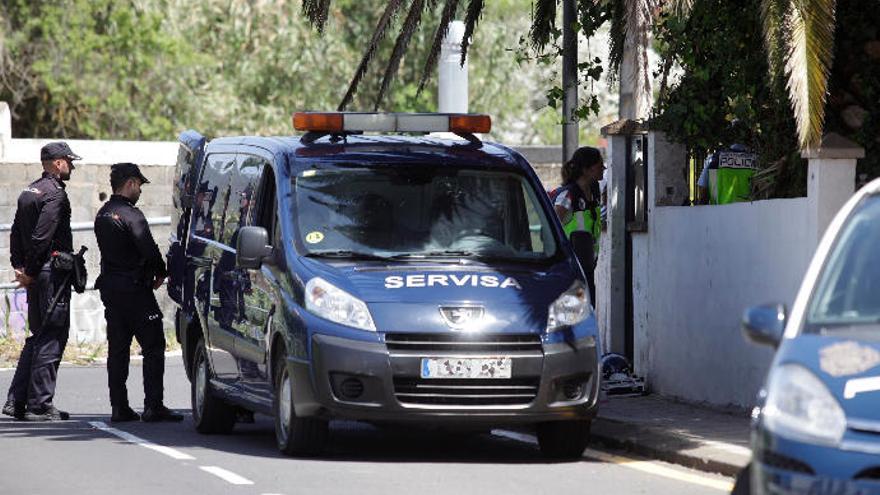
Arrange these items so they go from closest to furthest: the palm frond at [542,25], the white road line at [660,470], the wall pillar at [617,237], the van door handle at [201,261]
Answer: the white road line at [660,470] → the van door handle at [201,261] → the wall pillar at [617,237] → the palm frond at [542,25]

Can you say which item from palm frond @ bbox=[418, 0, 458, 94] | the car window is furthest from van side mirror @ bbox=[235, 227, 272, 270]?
the car window

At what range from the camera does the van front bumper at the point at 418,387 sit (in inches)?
458

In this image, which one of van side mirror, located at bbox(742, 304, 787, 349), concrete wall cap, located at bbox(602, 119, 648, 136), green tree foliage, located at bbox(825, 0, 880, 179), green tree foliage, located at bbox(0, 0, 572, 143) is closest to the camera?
van side mirror, located at bbox(742, 304, 787, 349)

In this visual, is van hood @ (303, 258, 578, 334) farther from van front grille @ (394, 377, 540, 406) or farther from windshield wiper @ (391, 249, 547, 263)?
van front grille @ (394, 377, 540, 406)

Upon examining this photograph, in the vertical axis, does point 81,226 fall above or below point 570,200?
below

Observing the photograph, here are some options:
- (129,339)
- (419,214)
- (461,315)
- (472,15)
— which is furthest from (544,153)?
(461,315)

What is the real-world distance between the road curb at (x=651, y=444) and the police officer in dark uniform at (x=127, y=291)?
338 centimetres

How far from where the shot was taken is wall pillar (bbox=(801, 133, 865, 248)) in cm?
1266

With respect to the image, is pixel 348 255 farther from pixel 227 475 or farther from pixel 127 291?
pixel 127 291

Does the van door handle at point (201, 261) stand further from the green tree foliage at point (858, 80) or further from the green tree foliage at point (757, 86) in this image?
the green tree foliage at point (858, 80)

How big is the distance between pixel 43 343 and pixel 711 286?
4673 millimetres

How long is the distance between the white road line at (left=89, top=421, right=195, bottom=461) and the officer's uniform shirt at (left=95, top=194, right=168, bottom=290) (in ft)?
3.21

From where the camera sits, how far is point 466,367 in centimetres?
1170

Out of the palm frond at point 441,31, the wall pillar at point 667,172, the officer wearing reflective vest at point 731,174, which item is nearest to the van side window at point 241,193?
the palm frond at point 441,31
